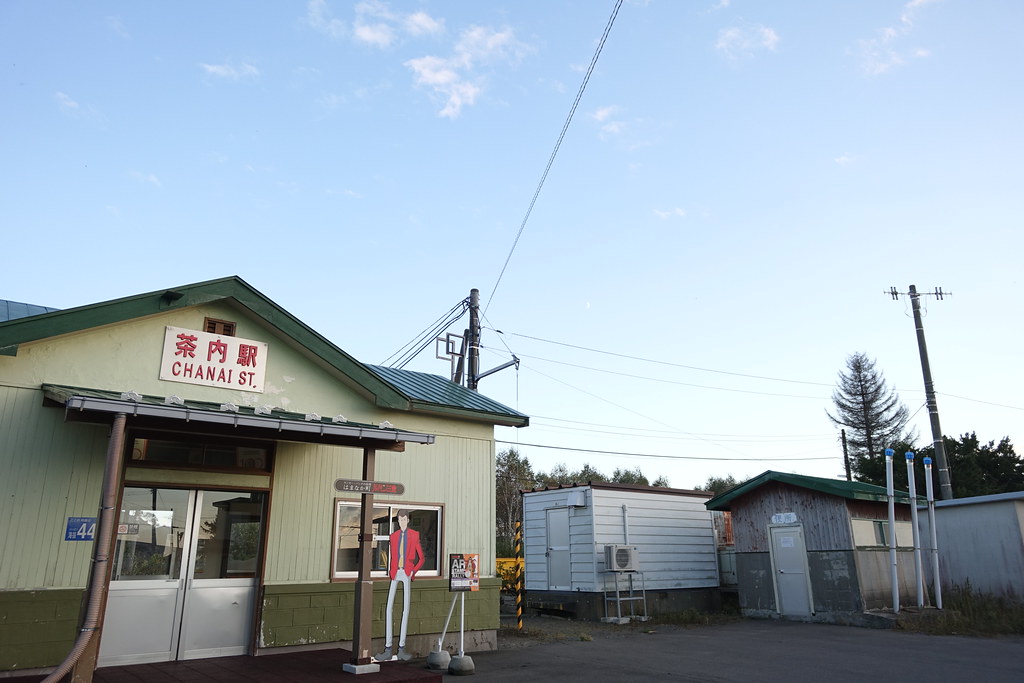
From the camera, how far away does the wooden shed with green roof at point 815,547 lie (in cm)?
1578

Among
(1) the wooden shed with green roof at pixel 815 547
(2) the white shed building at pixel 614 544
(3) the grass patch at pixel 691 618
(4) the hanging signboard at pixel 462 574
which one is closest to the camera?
(4) the hanging signboard at pixel 462 574

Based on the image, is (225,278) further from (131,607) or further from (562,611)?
(562,611)

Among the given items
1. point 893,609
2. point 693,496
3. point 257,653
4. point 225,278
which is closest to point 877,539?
point 893,609

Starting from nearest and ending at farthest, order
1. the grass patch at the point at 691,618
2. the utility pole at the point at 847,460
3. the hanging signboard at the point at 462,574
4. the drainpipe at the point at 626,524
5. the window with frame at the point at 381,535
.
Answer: the hanging signboard at the point at 462,574 < the window with frame at the point at 381,535 < the grass patch at the point at 691,618 < the drainpipe at the point at 626,524 < the utility pole at the point at 847,460

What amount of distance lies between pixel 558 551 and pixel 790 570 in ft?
18.9

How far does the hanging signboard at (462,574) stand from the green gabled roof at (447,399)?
248 centimetres

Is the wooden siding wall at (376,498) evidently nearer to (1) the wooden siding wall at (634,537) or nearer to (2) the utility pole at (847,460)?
(1) the wooden siding wall at (634,537)

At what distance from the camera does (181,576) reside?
8.88 metres

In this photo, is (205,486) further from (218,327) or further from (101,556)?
(101,556)

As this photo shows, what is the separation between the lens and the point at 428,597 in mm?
10656

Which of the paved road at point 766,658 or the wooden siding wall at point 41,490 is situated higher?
the wooden siding wall at point 41,490

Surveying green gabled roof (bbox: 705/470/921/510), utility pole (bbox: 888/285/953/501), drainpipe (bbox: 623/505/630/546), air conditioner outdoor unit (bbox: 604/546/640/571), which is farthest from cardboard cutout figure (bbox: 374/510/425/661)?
utility pole (bbox: 888/285/953/501)

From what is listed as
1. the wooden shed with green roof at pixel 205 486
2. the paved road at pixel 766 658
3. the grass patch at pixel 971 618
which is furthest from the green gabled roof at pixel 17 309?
the grass patch at pixel 971 618

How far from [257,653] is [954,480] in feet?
94.0
